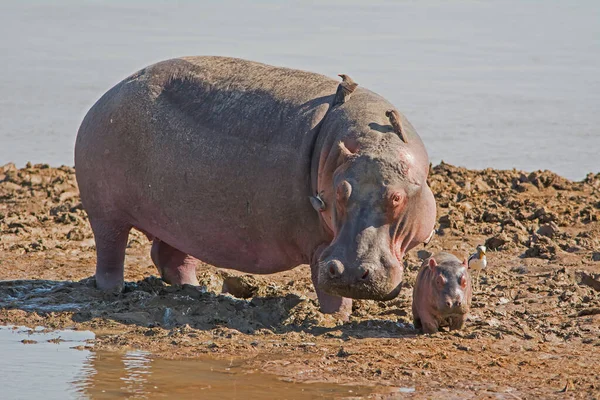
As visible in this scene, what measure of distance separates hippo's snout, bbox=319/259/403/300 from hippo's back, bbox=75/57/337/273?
82cm

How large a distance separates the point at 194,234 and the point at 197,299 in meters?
0.49

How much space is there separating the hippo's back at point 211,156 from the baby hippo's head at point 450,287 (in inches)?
37.6

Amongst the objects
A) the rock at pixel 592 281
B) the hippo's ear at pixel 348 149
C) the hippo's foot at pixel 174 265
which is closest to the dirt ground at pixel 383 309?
the rock at pixel 592 281

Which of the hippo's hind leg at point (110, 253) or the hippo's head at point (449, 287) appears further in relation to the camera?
the hippo's hind leg at point (110, 253)

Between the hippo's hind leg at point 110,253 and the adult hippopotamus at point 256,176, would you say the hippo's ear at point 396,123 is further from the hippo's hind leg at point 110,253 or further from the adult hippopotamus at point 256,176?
the hippo's hind leg at point 110,253

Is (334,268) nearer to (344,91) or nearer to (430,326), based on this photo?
(430,326)

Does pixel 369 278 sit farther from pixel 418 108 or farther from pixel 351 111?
pixel 418 108

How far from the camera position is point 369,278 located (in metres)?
7.69

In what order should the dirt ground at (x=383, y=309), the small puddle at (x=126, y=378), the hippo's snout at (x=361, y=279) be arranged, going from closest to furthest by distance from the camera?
1. the small puddle at (x=126, y=378)
2. the dirt ground at (x=383, y=309)
3. the hippo's snout at (x=361, y=279)

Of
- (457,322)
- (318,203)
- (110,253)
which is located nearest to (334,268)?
(318,203)

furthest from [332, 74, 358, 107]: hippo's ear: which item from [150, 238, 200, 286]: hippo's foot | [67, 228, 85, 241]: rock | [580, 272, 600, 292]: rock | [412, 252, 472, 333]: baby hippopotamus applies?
[67, 228, 85, 241]: rock

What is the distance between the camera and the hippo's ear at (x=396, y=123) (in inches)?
326

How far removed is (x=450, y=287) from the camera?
803cm

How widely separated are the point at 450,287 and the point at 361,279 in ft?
2.27
